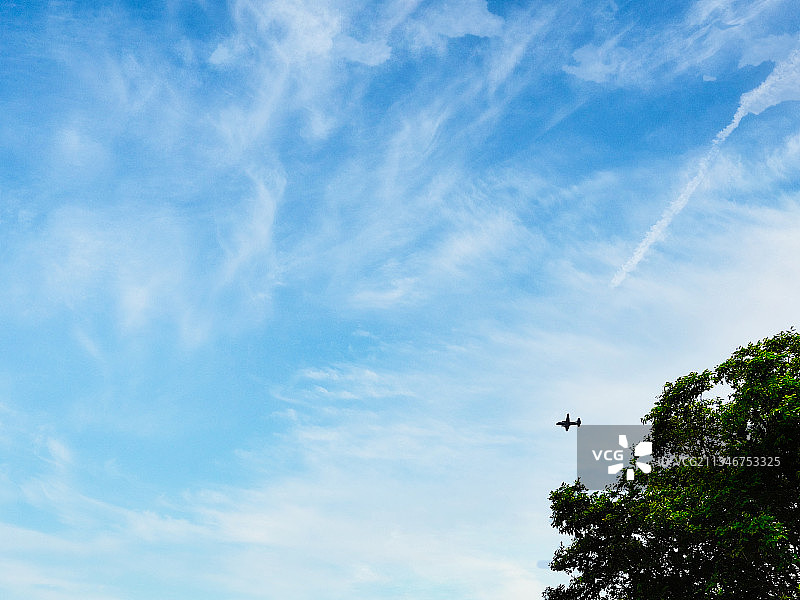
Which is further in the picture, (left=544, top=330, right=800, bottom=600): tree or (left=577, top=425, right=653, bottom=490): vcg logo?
(left=577, top=425, right=653, bottom=490): vcg logo

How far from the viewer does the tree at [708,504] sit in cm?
2694

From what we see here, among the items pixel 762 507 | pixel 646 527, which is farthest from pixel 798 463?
pixel 646 527

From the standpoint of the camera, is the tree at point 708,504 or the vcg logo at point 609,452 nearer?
the tree at point 708,504

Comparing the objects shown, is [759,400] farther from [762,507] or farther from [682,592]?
[682,592]

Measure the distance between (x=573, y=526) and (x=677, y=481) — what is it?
5602 millimetres

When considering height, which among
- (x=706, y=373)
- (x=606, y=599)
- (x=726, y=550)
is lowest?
(x=606, y=599)

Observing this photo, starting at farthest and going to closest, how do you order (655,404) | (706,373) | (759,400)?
(655,404), (706,373), (759,400)

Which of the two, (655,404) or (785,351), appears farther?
(655,404)

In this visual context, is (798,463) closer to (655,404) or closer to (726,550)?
(726,550)

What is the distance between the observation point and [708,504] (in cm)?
2812

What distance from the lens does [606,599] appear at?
3203cm

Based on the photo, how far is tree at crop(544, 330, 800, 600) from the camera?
26.9m

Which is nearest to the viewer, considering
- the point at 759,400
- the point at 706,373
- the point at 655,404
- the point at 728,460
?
the point at 759,400

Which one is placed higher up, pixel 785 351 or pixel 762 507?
pixel 785 351
